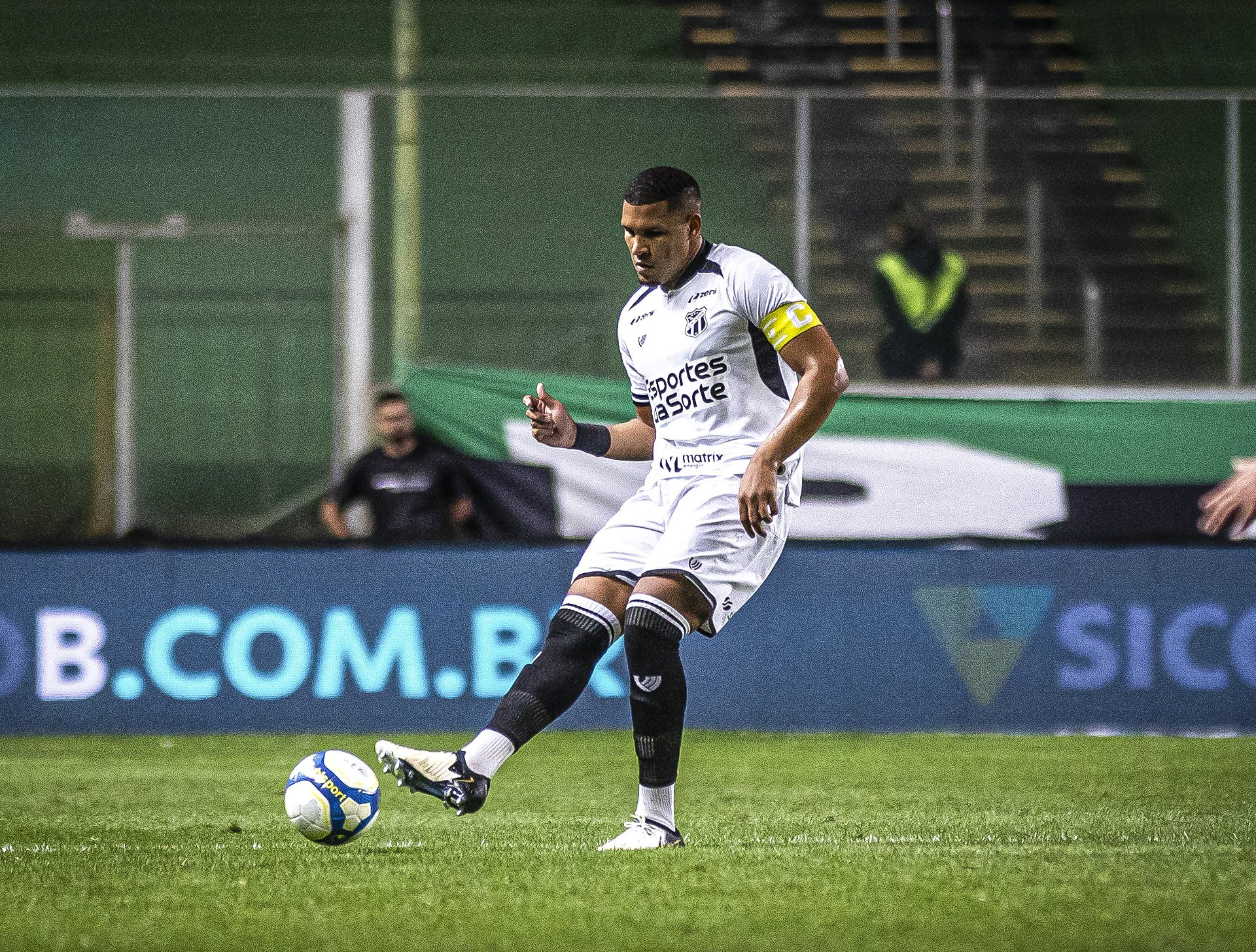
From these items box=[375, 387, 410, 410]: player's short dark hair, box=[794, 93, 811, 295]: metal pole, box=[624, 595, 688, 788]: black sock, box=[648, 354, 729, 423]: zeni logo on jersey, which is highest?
box=[794, 93, 811, 295]: metal pole

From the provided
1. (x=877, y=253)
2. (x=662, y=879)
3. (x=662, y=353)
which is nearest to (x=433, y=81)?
(x=877, y=253)

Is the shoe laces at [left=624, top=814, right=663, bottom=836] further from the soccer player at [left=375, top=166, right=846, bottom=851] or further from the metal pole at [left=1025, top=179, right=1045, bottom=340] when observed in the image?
the metal pole at [left=1025, top=179, right=1045, bottom=340]

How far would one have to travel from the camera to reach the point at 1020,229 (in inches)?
454

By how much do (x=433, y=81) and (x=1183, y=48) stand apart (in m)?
6.78

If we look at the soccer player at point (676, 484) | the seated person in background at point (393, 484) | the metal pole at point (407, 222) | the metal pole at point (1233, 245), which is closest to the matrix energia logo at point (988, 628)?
the metal pole at point (1233, 245)

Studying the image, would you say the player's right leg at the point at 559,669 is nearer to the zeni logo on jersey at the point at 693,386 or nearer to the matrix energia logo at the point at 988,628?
the zeni logo on jersey at the point at 693,386

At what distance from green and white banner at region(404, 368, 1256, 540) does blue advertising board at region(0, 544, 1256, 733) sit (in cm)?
56

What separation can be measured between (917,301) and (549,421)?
19.3 ft

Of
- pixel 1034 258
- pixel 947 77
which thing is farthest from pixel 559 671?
pixel 947 77

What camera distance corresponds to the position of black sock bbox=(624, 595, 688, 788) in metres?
5.25

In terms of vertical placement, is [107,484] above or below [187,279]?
below

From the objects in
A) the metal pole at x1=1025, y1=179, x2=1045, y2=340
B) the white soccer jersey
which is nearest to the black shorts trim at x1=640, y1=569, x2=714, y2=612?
the white soccer jersey

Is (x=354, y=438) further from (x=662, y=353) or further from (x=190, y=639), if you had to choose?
(x=662, y=353)

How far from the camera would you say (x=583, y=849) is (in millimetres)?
5336
